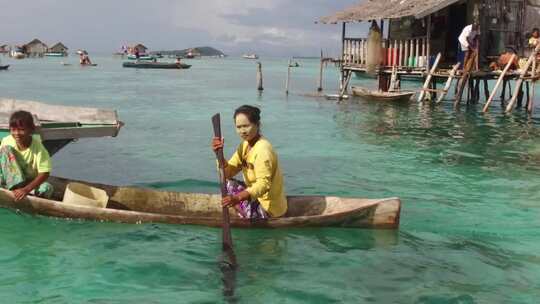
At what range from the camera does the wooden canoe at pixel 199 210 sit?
633cm

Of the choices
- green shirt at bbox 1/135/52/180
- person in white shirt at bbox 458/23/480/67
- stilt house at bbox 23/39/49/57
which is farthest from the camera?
stilt house at bbox 23/39/49/57

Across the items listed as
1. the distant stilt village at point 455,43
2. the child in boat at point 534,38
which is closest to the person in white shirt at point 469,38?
the distant stilt village at point 455,43

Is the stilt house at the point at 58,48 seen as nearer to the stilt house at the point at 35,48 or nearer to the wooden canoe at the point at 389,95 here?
the stilt house at the point at 35,48

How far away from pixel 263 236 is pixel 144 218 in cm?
135

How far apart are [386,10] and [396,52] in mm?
1821

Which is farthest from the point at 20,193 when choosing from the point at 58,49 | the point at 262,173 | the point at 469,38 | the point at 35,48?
the point at 58,49

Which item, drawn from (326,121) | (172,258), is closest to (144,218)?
(172,258)

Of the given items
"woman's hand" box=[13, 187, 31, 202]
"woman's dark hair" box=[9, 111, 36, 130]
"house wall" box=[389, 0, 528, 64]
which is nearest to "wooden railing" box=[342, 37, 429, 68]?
"house wall" box=[389, 0, 528, 64]

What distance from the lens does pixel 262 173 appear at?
582 cm

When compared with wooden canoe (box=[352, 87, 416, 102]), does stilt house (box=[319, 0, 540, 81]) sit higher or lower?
higher

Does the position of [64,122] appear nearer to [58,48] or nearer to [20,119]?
[20,119]

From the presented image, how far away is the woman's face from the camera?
5.73 m

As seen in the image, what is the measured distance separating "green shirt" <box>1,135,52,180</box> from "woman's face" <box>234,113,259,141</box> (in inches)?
100

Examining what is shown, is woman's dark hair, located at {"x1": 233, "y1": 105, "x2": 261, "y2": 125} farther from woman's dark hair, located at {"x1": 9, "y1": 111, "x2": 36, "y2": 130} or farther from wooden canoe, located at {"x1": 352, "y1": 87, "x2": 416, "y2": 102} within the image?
wooden canoe, located at {"x1": 352, "y1": 87, "x2": 416, "y2": 102}
